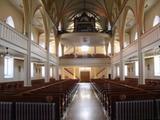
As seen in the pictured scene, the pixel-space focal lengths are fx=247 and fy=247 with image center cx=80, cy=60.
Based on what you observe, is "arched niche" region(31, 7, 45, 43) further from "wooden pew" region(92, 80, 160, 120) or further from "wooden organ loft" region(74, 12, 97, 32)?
"wooden pew" region(92, 80, 160, 120)

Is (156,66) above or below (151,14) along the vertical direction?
below

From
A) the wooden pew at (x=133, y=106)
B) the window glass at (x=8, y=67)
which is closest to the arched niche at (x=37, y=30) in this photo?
the window glass at (x=8, y=67)

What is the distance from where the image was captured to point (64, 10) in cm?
3284

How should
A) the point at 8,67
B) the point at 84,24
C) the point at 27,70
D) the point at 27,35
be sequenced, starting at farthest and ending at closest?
the point at 84,24
the point at 8,67
the point at 27,35
the point at 27,70

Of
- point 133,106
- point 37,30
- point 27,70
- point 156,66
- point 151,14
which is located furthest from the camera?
point 37,30

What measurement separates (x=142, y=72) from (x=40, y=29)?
20.9 metres

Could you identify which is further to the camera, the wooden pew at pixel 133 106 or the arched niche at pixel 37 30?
the arched niche at pixel 37 30

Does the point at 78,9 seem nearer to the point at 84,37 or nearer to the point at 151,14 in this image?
the point at 84,37

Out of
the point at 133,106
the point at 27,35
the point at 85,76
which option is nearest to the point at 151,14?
the point at 27,35

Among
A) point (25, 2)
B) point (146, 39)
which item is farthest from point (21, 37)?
point (146, 39)

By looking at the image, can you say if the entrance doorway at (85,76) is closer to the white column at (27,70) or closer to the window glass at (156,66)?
the window glass at (156,66)

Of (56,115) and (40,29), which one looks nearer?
(56,115)

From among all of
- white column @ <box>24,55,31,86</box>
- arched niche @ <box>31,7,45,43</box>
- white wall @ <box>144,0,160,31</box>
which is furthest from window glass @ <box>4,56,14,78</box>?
white wall @ <box>144,0,160,31</box>

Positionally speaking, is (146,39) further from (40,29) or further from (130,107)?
(40,29)
